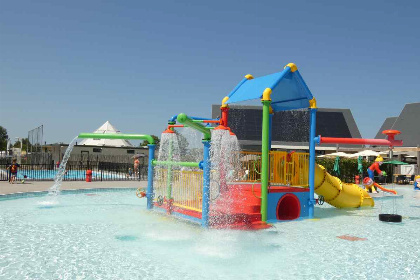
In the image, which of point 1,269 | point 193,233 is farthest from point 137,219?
point 1,269

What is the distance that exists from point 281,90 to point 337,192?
4.22m

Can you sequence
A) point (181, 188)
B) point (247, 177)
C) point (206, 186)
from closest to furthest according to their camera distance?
point (206, 186) < point (181, 188) < point (247, 177)

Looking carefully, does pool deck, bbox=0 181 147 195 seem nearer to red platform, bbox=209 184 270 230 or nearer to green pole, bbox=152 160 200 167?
green pole, bbox=152 160 200 167

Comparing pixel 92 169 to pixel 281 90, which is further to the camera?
pixel 92 169

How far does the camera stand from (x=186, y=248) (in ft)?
22.5

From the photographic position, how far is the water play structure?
849 cm

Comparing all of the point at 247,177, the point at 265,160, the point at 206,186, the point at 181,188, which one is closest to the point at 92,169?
the point at 247,177

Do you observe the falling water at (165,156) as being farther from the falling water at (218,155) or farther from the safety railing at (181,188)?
the falling water at (218,155)

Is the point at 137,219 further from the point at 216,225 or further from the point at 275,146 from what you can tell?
the point at 275,146

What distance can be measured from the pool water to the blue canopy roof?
358 cm

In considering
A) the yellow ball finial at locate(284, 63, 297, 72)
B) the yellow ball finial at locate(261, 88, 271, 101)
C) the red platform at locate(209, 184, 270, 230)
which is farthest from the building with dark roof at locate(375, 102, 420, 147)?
the yellow ball finial at locate(261, 88, 271, 101)

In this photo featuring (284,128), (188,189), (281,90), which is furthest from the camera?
(284,128)

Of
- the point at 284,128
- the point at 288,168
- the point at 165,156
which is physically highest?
the point at 284,128

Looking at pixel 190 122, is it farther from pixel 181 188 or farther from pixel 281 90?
pixel 281 90
